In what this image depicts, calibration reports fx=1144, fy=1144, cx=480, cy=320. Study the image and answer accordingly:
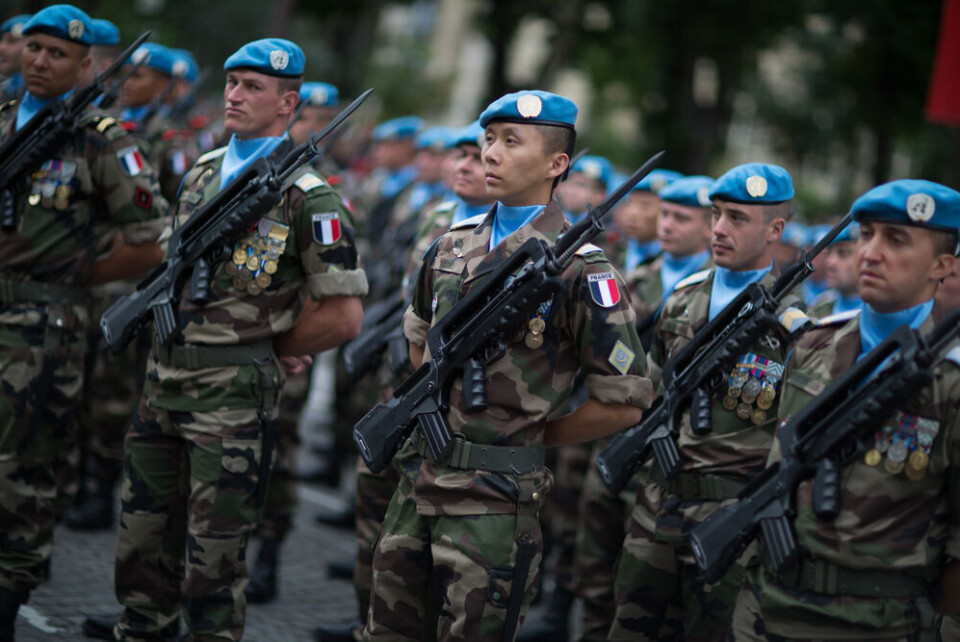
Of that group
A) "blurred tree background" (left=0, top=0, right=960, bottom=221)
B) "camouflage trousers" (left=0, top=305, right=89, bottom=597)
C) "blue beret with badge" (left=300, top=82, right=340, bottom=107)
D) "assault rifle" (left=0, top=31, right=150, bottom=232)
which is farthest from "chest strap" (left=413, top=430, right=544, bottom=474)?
"blurred tree background" (left=0, top=0, right=960, bottom=221)

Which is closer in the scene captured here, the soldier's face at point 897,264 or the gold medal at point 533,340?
the soldier's face at point 897,264

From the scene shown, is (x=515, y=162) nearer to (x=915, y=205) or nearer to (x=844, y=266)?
(x=915, y=205)

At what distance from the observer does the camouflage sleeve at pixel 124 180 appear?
17.5 ft

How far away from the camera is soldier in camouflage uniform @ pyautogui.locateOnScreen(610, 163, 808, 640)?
15.6 feet

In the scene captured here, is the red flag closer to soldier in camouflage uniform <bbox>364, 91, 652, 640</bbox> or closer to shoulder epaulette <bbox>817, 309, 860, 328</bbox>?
shoulder epaulette <bbox>817, 309, 860, 328</bbox>

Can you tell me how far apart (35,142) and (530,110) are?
2515 millimetres

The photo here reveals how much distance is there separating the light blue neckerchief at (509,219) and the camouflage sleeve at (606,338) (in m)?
0.27

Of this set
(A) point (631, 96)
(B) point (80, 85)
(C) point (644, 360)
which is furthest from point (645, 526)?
(A) point (631, 96)

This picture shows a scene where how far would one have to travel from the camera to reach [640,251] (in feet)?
26.5

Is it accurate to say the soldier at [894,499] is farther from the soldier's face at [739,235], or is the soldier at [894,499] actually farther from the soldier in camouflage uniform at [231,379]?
the soldier in camouflage uniform at [231,379]

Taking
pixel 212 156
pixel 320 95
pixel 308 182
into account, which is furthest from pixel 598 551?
pixel 320 95

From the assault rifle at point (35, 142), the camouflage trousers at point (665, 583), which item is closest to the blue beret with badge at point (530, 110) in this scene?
the camouflage trousers at point (665, 583)

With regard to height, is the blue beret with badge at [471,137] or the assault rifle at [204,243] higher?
the blue beret with badge at [471,137]

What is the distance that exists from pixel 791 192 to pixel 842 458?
187cm
